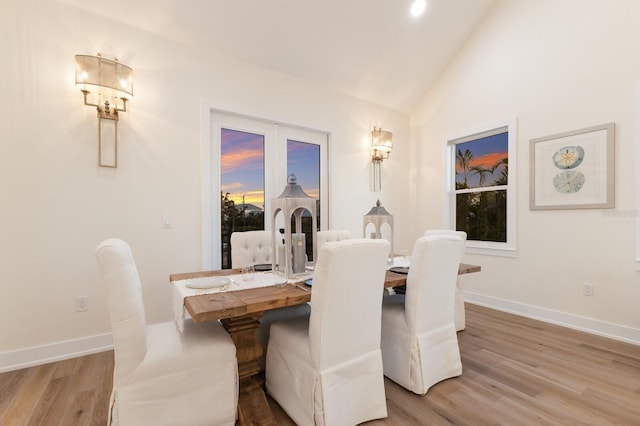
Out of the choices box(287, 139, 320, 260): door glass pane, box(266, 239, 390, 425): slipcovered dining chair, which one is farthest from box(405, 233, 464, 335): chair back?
box(287, 139, 320, 260): door glass pane

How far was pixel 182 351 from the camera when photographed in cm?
152

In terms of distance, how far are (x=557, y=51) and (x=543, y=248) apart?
2.14 meters

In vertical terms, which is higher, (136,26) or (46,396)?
(136,26)

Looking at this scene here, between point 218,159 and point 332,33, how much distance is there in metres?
1.93

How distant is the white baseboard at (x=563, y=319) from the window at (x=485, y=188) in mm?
616

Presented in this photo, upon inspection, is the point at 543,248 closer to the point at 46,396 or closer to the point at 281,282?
the point at 281,282

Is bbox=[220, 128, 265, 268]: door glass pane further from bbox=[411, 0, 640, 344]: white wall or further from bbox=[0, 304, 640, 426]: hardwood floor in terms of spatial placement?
bbox=[411, 0, 640, 344]: white wall

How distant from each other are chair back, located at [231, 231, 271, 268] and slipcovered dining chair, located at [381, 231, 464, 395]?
1.18 meters

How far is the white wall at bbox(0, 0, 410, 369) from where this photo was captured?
2.29 metres

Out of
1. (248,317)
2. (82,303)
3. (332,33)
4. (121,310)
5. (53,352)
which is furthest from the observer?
(332,33)

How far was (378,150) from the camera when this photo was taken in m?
4.41

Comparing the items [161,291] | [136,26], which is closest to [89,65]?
[136,26]

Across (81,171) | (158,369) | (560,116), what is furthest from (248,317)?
(560,116)

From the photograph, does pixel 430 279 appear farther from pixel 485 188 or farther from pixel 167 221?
pixel 485 188
